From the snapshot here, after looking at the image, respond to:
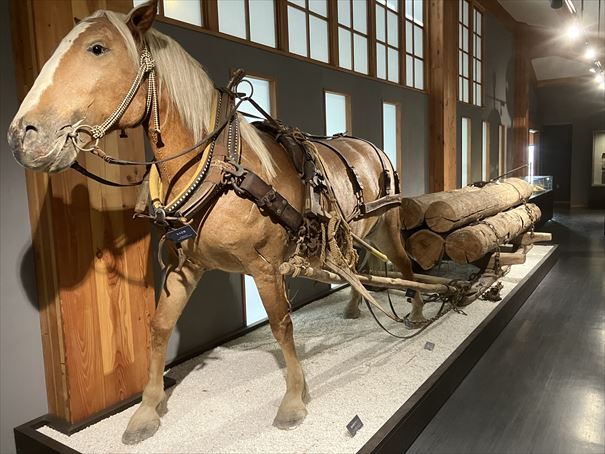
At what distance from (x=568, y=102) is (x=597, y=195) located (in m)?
2.91

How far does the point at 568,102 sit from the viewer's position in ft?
49.0

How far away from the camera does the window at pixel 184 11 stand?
3166 mm

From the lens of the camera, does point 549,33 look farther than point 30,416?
Yes

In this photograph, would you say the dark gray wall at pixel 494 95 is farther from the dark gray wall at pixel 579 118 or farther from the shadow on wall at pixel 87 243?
the shadow on wall at pixel 87 243

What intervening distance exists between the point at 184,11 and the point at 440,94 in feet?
15.5

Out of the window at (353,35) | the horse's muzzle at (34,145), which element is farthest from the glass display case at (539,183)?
the horse's muzzle at (34,145)

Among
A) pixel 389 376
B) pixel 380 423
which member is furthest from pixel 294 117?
pixel 380 423

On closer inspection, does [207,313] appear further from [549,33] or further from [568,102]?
[568,102]

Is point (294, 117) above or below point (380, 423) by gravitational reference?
above

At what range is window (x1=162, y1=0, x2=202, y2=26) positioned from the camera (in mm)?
3166

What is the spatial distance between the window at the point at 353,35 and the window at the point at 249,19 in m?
1.18

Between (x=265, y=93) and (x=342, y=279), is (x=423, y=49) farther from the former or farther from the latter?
(x=342, y=279)

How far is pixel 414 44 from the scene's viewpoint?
6828 mm

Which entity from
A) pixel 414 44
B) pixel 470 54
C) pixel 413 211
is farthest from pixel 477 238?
pixel 470 54
